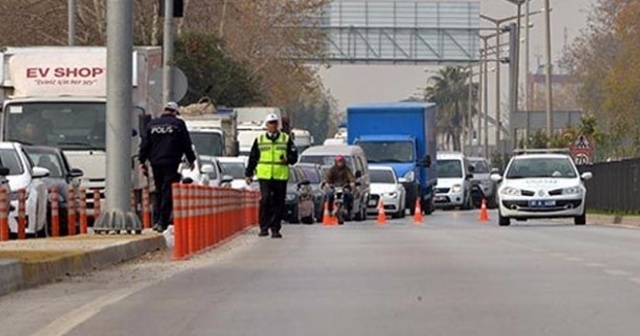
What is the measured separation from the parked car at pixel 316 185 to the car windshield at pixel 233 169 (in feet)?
5.86

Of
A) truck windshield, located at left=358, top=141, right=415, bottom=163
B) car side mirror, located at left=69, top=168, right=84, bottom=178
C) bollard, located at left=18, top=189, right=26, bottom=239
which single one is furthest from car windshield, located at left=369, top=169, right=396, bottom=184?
bollard, located at left=18, top=189, right=26, bottom=239

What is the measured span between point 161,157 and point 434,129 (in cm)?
3632

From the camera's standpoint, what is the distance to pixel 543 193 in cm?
3934

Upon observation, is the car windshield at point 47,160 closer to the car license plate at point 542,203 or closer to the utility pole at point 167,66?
the utility pole at point 167,66

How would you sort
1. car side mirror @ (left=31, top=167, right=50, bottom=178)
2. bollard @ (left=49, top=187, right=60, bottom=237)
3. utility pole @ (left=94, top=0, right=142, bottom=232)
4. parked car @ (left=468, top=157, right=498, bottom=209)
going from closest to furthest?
utility pole @ (left=94, top=0, right=142, bottom=232)
car side mirror @ (left=31, top=167, right=50, bottom=178)
bollard @ (left=49, top=187, right=60, bottom=237)
parked car @ (left=468, top=157, right=498, bottom=209)

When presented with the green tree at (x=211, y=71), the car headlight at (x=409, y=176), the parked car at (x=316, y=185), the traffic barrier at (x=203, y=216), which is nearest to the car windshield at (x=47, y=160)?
the traffic barrier at (x=203, y=216)

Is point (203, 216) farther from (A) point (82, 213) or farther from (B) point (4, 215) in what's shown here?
(A) point (82, 213)

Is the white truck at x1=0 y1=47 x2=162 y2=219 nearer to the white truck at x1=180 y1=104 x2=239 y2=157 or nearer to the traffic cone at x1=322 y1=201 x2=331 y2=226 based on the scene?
the traffic cone at x1=322 y1=201 x2=331 y2=226

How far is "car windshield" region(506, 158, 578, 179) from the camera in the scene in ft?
132

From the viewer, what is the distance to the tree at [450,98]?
18312 cm

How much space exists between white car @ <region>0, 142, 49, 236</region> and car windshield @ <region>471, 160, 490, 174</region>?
49.2m

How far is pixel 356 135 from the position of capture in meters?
57.8

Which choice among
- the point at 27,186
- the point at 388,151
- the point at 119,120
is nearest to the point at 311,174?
the point at 388,151

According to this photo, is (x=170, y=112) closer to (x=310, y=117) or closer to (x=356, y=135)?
(x=356, y=135)
